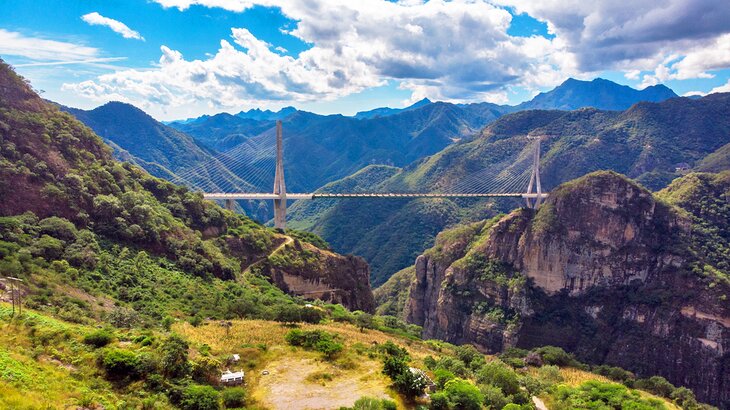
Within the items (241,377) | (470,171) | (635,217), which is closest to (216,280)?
(241,377)

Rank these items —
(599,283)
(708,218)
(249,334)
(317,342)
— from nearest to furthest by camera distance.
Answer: (317,342)
(249,334)
(599,283)
(708,218)

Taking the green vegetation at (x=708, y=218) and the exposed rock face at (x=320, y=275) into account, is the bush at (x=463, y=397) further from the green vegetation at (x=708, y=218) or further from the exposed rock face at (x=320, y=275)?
the green vegetation at (x=708, y=218)

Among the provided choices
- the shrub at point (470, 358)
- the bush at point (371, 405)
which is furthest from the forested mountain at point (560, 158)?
the bush at point (371, 405)

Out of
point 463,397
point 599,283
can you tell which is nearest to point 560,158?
point 599,283

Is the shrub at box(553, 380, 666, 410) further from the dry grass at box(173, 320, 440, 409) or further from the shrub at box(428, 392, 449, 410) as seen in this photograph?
the dry grass at box(173, 320, 440, 409)

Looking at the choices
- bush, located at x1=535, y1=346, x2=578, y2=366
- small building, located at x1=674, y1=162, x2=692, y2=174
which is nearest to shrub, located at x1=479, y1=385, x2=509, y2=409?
bush, located at x1=535, y1=346, x2=578, y2=366

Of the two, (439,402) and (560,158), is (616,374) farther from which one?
(560,158)
